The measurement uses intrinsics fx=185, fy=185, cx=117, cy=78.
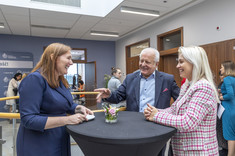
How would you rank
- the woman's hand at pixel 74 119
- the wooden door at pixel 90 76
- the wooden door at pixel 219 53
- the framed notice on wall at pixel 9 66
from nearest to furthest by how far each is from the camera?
the woman's hand at pixel 74 119 → the wooden door at pixel 219 53 → the framed notice on wall at pixel 9 66 → the wooden door at pixel 90 76

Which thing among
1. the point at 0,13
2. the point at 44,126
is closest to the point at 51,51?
the point at 44,126

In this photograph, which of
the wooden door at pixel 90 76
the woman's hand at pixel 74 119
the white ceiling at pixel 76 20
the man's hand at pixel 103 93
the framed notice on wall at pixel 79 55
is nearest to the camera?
the woman's hand at pixel 74 119

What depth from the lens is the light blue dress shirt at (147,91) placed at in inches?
81.6

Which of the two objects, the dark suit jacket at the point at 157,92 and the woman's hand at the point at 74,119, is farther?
the dark suit jacket at the point at 157,92

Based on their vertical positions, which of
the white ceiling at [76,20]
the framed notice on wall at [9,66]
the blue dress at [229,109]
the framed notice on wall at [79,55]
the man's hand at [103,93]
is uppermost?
the white ceiling at [76,20]

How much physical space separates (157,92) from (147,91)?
0.12 meters

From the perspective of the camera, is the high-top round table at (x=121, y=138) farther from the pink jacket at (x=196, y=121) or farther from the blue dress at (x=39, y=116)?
the blue dress at (x=39, y=116)

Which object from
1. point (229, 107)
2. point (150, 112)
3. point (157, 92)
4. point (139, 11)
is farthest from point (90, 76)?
point (150, 112)

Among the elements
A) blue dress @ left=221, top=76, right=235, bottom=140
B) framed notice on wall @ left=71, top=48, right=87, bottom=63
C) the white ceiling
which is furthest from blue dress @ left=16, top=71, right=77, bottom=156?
framed notice on wall @ left=71, top=48, right=87, bottom=63

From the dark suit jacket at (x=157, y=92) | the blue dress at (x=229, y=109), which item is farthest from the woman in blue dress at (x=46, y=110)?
the blue dress at (x=229, y=109)

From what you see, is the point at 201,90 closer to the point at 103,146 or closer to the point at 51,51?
the point at 103,146

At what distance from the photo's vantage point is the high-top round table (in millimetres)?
1017

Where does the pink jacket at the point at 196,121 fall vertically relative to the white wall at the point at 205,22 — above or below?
below

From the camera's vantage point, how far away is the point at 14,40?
28.0 ft
